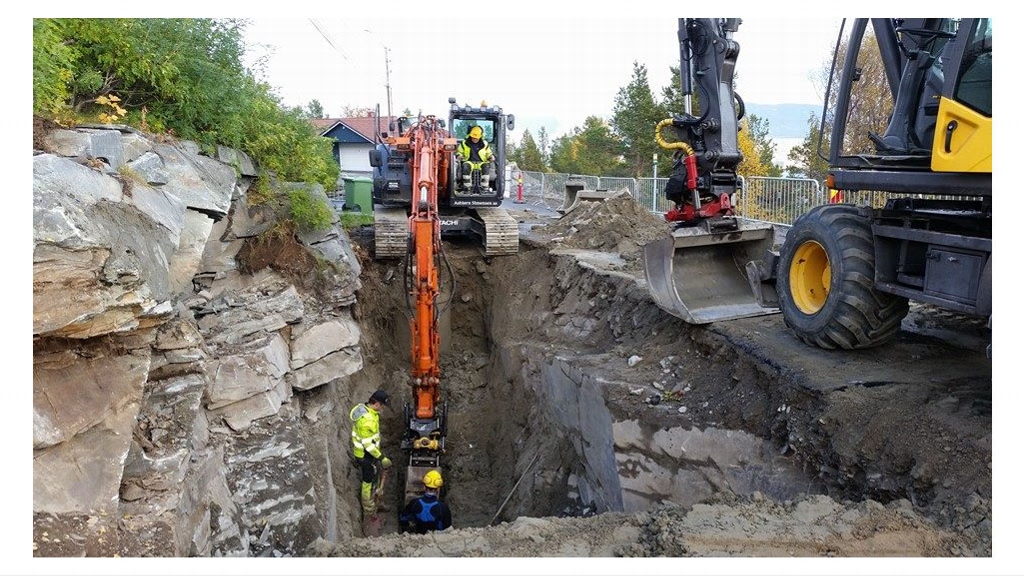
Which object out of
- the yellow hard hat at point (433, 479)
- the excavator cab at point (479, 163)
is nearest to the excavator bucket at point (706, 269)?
the yellow hard hat at point (433, 479)

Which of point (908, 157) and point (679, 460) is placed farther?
point (679, 460)

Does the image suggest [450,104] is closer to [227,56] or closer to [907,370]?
[227,56]

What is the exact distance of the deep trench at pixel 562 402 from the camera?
6535mm

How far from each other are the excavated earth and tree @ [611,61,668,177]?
17517 mm

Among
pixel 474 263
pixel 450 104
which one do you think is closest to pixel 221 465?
pixel 474 263

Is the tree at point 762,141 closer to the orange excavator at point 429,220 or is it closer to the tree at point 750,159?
the tree at point 750,159

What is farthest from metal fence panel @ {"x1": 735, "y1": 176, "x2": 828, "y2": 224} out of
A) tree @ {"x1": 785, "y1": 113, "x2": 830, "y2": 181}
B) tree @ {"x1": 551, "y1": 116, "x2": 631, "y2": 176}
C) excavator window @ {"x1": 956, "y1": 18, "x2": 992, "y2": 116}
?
tree @ {"x1": 551, "y1": 116, "x2": 631, "y2": 176}

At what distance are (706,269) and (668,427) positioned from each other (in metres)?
2.10

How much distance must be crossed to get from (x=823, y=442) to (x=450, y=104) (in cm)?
992

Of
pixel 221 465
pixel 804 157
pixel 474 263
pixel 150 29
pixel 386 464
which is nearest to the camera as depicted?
pixel 221 465

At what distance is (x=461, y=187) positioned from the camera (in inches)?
542

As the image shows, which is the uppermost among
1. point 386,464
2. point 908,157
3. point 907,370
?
point 908,157

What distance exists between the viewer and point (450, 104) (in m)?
13.7

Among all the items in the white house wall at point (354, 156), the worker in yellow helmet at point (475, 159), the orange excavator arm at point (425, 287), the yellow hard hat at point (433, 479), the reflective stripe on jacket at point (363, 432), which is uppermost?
the white house wall at point (354, 156)
